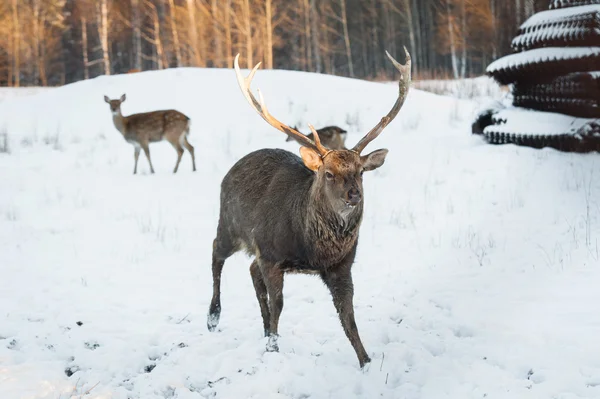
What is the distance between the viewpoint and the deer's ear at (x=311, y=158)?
3703mm

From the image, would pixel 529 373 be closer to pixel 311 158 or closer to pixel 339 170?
pixel 339 170

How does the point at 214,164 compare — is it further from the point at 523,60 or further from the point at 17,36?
the point at 17,36

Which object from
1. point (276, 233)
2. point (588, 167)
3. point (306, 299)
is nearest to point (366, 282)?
point (306, 299)

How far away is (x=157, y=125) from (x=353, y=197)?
865 cm

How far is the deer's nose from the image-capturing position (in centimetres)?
334

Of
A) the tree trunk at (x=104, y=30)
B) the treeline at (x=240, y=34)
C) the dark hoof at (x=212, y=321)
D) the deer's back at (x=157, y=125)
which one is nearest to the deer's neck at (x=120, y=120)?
the deer's back at (x=157, y=125)

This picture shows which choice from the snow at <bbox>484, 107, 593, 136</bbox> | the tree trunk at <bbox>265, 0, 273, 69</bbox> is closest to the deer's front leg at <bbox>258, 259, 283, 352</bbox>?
the snow at <bbox>484, 107, 593, 136</bbox>

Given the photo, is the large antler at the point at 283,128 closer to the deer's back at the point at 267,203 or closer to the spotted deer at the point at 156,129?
the deer's back at the point at 267,203

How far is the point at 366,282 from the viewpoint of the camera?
545cm

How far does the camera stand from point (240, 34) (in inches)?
1180

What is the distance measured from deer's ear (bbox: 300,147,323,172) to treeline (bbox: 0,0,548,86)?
776 inches

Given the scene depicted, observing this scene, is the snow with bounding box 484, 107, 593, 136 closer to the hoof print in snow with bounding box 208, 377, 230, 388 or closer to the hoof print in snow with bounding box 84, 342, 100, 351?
the hoof print in snow with bounding box 208, 377, 230, 388

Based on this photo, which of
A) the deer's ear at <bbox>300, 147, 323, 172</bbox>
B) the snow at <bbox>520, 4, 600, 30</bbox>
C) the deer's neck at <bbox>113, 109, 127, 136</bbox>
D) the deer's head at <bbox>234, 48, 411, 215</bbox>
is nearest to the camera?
the deer's head at <bbox>234, 48, 411, 215</bbox>

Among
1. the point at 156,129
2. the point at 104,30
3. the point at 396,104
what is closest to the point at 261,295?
the point at 396,104
